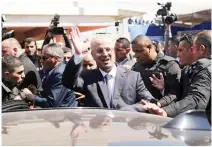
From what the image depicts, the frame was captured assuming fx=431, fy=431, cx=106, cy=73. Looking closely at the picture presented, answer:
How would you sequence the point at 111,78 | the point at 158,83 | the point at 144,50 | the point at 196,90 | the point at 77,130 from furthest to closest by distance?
the point at 144,50 < the point at 158,83 < the point at 111,78 < the point at 196,90 < the point at 77,130

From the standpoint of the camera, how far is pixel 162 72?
399cm

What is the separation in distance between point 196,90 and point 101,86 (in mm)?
672

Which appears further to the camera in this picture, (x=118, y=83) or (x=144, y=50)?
(x=144, y=50)

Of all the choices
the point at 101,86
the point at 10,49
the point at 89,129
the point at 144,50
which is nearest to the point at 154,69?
the point at 144,50

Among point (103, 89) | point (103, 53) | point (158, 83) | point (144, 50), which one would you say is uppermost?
point (103, 53)

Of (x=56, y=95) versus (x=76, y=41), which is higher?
(x=76, y=41)

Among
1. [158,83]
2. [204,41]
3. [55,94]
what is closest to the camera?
[204,41]

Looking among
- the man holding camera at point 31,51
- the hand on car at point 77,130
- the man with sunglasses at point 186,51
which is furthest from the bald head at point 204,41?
the man holding camera at point 31,51

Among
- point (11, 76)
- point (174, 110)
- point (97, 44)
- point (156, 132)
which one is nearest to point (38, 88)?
point (11, 76)

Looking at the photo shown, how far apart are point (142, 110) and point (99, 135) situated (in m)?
0.97

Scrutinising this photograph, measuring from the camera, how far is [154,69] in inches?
158

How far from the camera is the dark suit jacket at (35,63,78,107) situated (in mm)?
3574

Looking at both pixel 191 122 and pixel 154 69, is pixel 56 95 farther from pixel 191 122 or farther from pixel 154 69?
pixel 191 122

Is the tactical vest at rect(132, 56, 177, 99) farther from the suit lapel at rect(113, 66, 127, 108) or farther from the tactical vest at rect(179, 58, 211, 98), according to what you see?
the suit lapel at rect(113, 66, 127, 108)
